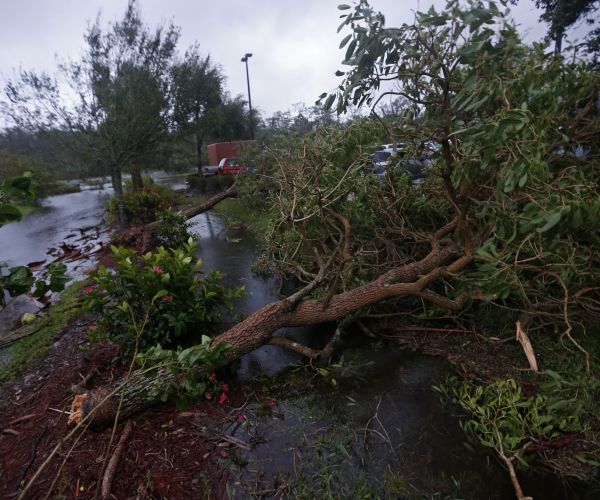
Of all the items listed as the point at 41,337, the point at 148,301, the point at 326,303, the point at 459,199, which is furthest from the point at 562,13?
the point at 41,337

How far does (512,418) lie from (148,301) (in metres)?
3.04

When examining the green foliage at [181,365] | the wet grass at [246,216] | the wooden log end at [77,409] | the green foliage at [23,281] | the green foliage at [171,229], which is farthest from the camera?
the wet grass at [246,216]

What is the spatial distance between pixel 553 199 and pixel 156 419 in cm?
307

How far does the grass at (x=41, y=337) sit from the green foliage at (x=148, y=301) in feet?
3.18

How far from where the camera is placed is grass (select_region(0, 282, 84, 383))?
3313 mm

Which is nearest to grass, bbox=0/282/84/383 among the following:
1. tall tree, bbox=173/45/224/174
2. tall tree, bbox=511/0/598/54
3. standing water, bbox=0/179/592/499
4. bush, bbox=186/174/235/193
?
standing water, bbox=0/179/592/499

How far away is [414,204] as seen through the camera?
4.21m

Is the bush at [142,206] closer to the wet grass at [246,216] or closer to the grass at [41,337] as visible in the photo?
the wet grass at [246,216]

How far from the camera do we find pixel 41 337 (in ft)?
12.5

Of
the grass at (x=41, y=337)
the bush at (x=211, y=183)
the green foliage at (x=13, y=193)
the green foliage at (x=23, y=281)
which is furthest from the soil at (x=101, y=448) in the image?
the bush at (x=211, y=183)

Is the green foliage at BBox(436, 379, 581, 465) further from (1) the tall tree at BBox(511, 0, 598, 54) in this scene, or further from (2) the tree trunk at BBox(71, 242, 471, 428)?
(1) the tall tree at BBox(511, 0, 598, 54)

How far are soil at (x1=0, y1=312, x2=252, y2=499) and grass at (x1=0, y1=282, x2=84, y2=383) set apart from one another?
0.32m

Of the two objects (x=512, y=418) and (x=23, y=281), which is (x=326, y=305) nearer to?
(x=512, y=418)

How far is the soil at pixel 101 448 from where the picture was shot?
2031mm
